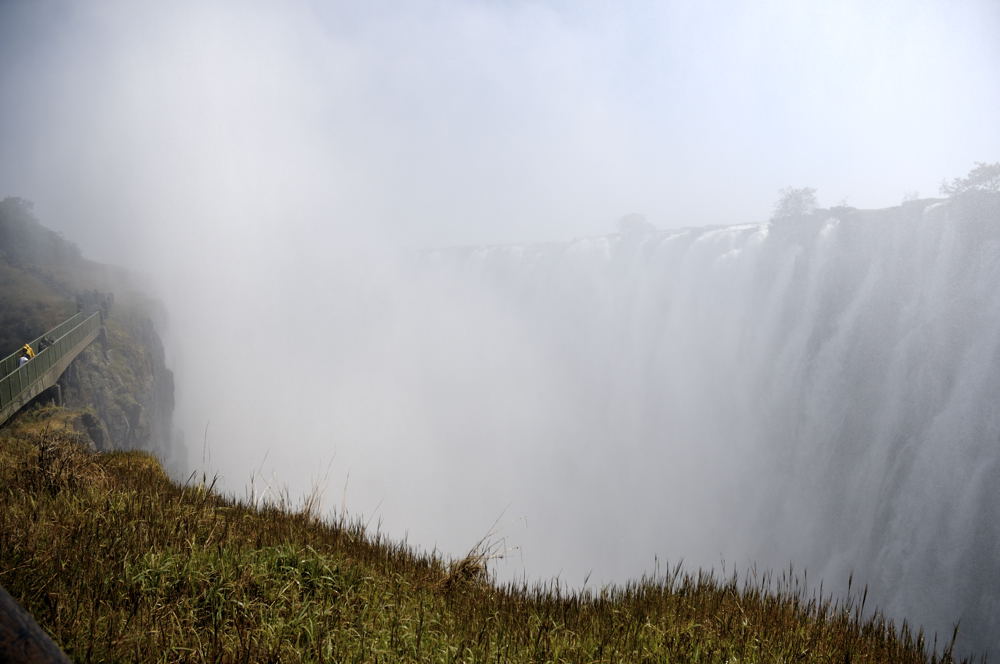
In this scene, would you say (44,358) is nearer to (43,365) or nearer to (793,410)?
(43,365)

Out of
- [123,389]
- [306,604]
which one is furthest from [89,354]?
[306,604]

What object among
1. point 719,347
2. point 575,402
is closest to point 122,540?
→ point 719,347

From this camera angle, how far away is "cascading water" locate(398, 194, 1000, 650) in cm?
2384

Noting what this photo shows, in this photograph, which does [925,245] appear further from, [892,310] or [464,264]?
[464,264]

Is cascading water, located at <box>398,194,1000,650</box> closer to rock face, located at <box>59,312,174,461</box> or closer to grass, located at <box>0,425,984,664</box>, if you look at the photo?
grass, located at <box>0,425,984,664</box>

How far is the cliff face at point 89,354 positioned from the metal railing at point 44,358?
42.8 inches

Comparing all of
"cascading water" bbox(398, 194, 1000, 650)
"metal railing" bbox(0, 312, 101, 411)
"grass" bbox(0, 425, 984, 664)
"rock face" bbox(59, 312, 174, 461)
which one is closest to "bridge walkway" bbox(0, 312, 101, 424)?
"metal railing" bbox(0, 312, 101, 411)

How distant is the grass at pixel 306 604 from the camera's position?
3369 millimetres

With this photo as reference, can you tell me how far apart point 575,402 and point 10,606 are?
5683 centimetres

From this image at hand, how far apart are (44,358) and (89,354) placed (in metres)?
8.08

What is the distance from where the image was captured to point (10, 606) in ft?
4.02

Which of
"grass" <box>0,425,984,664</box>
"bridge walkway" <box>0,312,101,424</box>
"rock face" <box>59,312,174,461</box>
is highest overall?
"grass" <box>0,425,984,664</box>

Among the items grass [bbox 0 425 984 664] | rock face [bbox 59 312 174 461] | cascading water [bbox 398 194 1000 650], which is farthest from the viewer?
cascading water [bbox 398 194 1000 650]

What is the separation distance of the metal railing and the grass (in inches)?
546
